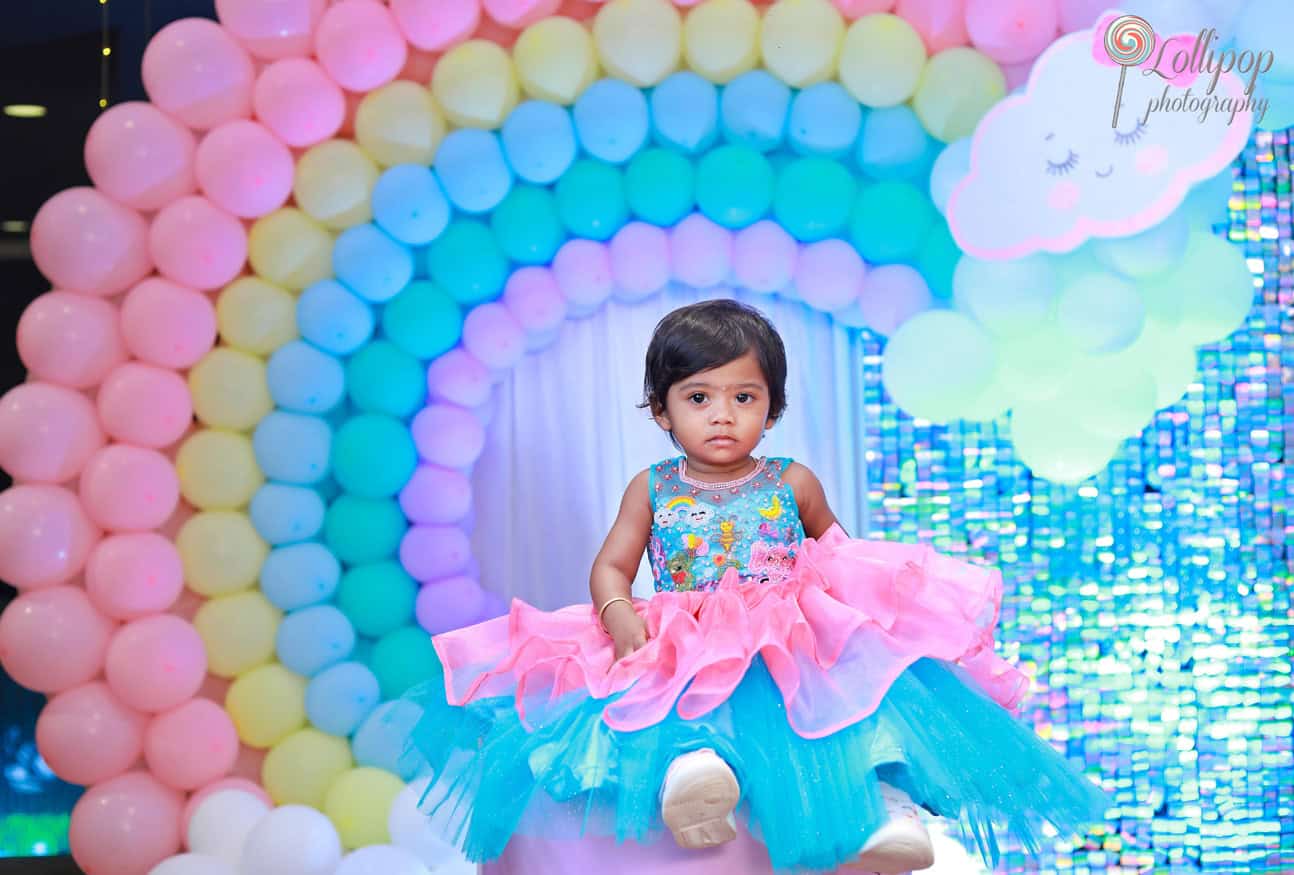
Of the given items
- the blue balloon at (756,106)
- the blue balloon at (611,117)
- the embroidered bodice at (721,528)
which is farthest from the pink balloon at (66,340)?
the embroidered bodice at (721,528)

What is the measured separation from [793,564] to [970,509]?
7.12 ft

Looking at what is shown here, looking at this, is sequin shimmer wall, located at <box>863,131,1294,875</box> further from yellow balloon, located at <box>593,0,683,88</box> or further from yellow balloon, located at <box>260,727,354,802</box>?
yellow balloon, located at <box>260,727,354,802</box>

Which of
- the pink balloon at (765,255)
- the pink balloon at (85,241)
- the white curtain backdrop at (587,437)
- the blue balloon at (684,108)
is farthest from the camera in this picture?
the white curtain backdrop at (587,437)

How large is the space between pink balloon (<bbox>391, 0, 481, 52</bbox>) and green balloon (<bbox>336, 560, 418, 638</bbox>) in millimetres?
1601

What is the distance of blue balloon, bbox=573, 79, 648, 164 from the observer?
4.18m

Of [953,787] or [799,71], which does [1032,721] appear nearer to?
[799,71]

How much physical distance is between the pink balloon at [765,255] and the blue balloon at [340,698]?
1704 millimetres

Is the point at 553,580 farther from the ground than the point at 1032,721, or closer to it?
farther from the ground

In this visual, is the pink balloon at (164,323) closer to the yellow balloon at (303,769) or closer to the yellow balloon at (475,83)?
the yellow balloon at (475,83)

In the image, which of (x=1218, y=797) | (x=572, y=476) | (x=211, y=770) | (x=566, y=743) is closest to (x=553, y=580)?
(x=572, y=476)

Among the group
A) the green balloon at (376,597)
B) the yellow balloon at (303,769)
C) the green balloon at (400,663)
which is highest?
the green balloon at (376,597)

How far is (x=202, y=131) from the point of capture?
167 inches

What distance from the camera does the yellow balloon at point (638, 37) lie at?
414 centimetres

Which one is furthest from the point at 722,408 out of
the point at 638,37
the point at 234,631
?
the point at 234,631
